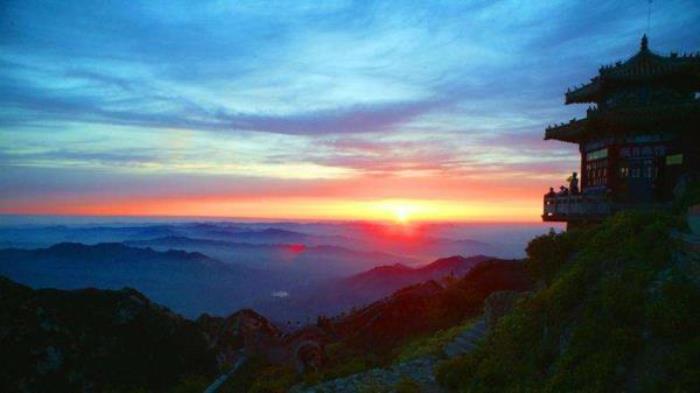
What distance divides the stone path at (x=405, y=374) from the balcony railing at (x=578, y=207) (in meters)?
6.30

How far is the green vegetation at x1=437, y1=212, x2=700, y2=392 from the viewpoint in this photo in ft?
28.3

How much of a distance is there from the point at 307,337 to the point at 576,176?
1849cm

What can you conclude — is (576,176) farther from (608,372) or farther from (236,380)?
(236,380)

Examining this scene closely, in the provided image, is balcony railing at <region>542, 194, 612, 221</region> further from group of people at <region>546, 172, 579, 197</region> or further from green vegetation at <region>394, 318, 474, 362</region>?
green vegetation at <region>394, 318, 474, 362</region>

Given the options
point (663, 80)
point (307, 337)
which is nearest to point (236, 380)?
point (307, 337)

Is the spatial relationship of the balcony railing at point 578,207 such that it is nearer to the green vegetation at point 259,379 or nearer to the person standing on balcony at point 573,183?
the person standing on balcony at point 573,183

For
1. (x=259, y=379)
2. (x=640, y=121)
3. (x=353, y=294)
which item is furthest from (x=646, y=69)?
(x=353, y=294)

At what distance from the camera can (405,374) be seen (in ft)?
55.1

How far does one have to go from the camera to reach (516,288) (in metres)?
27.7

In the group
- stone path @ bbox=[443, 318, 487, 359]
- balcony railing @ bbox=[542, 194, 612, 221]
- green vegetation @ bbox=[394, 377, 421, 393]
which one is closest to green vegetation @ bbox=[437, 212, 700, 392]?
green vegetation @ bbox=[394, 377, 421, 393]

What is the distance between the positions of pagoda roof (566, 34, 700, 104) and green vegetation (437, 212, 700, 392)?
10.3 metres

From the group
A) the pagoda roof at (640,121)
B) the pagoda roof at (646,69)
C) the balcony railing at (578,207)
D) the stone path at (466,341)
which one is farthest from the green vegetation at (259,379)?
the pagoda roof at (646,69)

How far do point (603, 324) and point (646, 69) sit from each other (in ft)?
53.4

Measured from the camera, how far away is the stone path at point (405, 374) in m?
16.0
